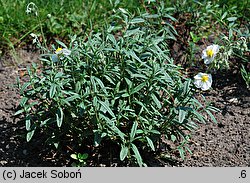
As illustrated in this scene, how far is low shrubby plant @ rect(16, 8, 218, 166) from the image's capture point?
373 cm

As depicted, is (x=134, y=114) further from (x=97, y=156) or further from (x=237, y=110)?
(x=237, y=110)

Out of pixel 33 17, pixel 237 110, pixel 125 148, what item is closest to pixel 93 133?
pixel 125 148

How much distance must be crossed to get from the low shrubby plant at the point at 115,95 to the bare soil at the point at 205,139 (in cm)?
20

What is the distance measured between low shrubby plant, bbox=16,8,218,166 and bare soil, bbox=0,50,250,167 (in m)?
0.20

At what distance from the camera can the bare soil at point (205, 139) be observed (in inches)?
164

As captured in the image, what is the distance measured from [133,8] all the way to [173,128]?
205 cm

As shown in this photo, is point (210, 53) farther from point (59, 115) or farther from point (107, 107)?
point (59, 115)

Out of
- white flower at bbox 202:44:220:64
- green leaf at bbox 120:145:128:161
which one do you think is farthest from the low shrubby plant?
white flower at bbox 202:44:220:64

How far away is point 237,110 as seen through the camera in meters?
4.66

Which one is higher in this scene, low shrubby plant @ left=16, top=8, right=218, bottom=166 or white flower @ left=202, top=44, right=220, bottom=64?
white flower @ left=202, top=44, right=220, bottom=64

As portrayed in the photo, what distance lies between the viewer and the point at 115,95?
384 cm

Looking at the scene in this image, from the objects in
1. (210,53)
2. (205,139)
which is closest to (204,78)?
(210,53)

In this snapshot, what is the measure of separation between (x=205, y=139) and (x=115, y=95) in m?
0.97

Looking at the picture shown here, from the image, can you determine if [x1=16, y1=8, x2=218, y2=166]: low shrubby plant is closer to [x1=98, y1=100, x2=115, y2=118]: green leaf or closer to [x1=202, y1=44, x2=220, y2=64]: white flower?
[x1=98, y1=100, x2=115, y2=118]: green leaf
